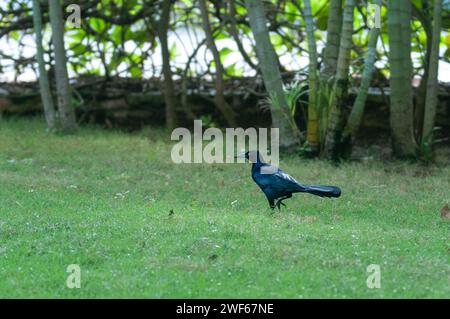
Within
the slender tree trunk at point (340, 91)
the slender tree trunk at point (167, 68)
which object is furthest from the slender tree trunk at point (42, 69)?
the slender tree trunk at point (340, 91)

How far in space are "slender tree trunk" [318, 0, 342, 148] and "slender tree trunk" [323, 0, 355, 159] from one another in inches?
4.9

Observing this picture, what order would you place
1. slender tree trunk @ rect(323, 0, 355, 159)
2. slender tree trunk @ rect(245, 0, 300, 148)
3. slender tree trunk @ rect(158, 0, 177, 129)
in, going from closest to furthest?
1. slender tree trunk @ rect(323, 0, 355, 159)
2. slender tree trunk @ rect(245, 0, 300, 148)
3. slender tree trunk @ rect(158, 0, 177, 129)

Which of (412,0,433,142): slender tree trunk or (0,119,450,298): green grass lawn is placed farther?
(412,0,433,142): slender tree trunk

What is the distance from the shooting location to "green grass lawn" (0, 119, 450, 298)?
546 centimetres

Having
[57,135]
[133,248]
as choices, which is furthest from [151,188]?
[57,135]

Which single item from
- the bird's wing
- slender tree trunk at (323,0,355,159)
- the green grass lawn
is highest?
slender tree trunk at (323,0,355,159)

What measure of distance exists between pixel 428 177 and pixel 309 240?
3531 mm

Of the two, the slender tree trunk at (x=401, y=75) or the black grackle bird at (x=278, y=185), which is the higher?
the slender tree trunk at (x=401, y=75)

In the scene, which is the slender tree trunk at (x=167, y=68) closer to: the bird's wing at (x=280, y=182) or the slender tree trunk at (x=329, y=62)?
the slender tree trunk at (x=329, y=62)

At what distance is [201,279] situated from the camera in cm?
549

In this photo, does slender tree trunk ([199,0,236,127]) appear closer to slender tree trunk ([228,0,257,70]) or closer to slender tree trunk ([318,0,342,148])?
slender tree trunk ([228,0,257,70])

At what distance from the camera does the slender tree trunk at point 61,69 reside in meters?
11.5

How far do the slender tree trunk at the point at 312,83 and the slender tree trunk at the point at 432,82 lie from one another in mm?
1298

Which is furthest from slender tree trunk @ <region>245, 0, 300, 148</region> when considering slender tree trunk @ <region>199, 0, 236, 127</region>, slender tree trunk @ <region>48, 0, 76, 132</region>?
slender tree trunk @ <region>48, 0, 76, 132</region>
